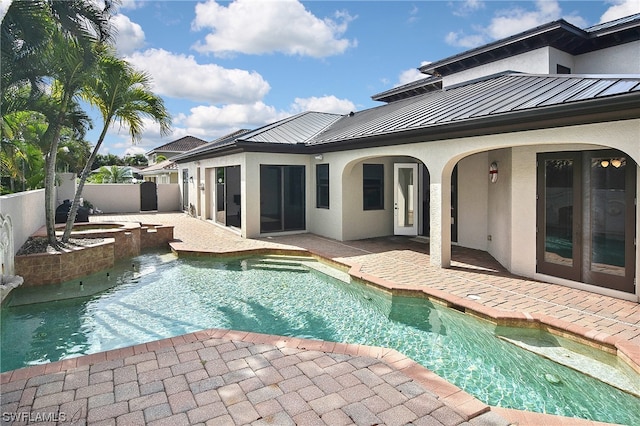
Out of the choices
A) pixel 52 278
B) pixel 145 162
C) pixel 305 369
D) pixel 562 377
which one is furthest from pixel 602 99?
pixel 145 162

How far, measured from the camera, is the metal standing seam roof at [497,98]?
6955mm

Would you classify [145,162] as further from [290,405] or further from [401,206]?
[290,405]

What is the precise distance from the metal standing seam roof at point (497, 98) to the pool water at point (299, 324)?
428 centimetres

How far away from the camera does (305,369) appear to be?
4.57 metres

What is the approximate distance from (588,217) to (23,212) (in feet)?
47.1

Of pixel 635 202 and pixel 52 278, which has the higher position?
pixel 635 202

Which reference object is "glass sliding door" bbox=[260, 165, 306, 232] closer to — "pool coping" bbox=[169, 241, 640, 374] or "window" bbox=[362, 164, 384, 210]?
"window" bbox=[362, 164, 384, 210]

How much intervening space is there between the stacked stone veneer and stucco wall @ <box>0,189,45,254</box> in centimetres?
55

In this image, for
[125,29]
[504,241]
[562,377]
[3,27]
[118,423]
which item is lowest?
[562,377]

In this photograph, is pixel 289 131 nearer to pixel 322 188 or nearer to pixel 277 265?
pixel 322 188

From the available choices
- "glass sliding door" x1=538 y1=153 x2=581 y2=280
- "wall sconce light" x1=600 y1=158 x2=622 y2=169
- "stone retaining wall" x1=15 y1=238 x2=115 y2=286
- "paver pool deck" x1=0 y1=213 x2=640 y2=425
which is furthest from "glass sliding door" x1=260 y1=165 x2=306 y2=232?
"wall sconce light" x1=600 y1=158 x2=622 y2=169

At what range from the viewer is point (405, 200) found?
14703mm

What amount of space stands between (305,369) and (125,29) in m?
9.81

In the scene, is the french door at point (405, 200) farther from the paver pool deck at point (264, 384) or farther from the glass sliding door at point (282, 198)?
the paver pool deck at point (264, 384)
